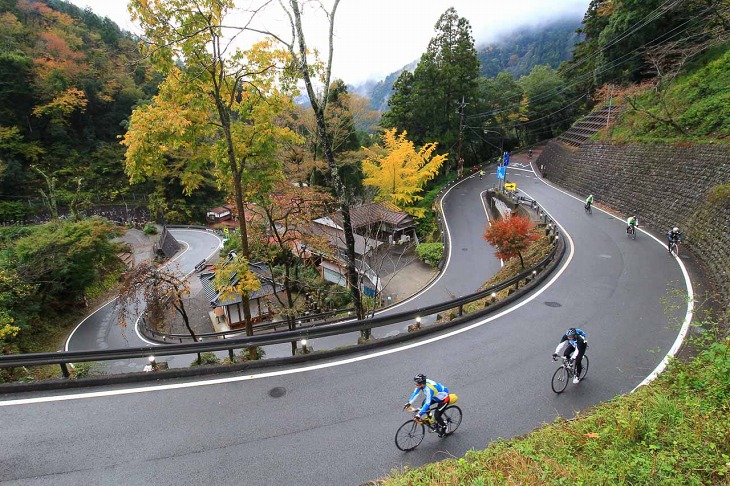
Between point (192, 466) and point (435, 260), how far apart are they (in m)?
22.4

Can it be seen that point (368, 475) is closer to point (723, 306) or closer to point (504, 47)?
point (723, 306)

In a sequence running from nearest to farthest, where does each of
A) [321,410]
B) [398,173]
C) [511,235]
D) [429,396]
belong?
[429,396]
[321,410]
[511,235]
[398,173]

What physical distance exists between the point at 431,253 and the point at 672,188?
47.7 feet

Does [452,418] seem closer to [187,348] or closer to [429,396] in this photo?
[429,396]

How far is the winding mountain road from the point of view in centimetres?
545

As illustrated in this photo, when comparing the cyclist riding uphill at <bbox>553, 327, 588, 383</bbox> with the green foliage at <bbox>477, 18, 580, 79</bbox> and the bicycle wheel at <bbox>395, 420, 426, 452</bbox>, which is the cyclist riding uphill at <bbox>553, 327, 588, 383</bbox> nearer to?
the bicycle wheel at <bbox>395, 420, 426, 452</bbox>

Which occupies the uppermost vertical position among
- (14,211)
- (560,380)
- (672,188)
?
(14,211)

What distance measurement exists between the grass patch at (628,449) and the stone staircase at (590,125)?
35.7 metres

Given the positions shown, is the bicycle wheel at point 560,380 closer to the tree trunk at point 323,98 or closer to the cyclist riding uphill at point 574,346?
the cyclist riding uphill at point 574,346

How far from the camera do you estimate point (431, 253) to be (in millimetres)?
26562

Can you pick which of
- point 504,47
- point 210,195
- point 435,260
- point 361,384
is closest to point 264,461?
point 361,384

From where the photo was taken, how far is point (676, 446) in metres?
4.73

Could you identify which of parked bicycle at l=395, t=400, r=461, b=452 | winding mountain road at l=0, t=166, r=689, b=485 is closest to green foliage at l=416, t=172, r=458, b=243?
winding mountain road at l=0, t=166, r=689, b=485

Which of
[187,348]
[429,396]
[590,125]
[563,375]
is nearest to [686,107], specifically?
[590,125]
